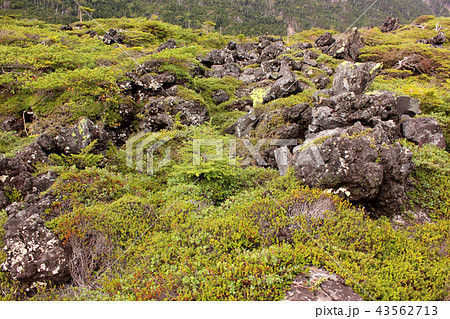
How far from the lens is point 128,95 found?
12.2 m

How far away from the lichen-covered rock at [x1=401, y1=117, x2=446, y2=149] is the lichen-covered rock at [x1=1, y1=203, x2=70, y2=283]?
12.1 meters

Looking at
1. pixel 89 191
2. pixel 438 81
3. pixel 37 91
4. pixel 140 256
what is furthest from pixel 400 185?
pixel 438 81

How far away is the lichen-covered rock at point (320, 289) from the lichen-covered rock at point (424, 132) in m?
7.96

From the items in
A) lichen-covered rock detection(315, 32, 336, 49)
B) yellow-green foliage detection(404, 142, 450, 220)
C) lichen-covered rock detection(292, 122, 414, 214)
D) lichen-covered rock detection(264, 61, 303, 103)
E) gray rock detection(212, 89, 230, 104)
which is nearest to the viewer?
lichen-covered rock detection(292, 122, 414, 214)

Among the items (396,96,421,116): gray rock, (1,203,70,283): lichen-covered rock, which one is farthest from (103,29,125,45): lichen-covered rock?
(396,96,421,116): gray rock

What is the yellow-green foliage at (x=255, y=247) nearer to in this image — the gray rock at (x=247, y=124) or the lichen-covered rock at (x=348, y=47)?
the gray rock at (x=247, y=124)

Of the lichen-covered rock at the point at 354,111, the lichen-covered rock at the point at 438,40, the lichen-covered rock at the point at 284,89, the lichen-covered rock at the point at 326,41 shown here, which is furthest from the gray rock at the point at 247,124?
the lichen-covered rock at the point at 438,40

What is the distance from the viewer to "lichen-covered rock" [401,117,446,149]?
8.61m

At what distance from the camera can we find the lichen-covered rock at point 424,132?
8609 millimetres

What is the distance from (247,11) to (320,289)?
11531 centimetres

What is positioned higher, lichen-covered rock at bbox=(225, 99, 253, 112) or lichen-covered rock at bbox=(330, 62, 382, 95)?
lichen-covered rock at bbox=(330, 62, 382, 95)

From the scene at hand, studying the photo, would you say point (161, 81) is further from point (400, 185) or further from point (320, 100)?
point (400, 185)

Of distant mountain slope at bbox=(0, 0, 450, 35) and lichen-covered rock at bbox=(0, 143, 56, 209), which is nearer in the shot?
lichen-covered rock at bbox=(0, 143, 56, 209)

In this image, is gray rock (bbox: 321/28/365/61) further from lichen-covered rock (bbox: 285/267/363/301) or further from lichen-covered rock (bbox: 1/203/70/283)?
lichen-covered rock (bbox: 1/203/70/283)
